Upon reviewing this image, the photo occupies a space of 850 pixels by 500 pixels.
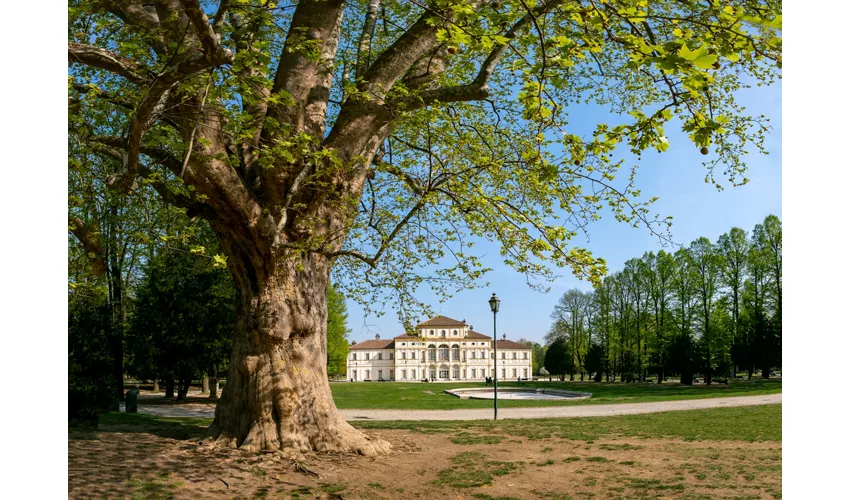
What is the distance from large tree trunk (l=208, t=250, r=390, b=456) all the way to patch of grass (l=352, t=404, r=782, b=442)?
3.51 meters

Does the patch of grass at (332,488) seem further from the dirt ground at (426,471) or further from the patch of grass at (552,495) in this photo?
the patch of grass at (552,495)

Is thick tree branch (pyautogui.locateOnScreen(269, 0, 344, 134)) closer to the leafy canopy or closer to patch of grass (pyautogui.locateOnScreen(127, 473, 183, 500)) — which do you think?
the leafy canopy

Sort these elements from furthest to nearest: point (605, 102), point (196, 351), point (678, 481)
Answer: point (196, 351), point (605, 102), point (678, 481)

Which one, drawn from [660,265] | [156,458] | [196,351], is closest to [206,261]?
[196,351]

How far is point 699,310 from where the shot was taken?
33375mm

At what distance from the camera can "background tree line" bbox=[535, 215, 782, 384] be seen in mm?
29672

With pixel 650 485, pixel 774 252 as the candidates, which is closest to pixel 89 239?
pixel 650 485

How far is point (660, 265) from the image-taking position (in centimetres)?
3462

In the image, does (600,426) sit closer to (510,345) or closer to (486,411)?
(486,411)

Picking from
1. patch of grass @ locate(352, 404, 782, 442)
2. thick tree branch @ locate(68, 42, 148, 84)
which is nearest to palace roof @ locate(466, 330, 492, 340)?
patch of grass @ locate(352, 404, 782, 442)

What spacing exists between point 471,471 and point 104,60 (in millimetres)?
6158
